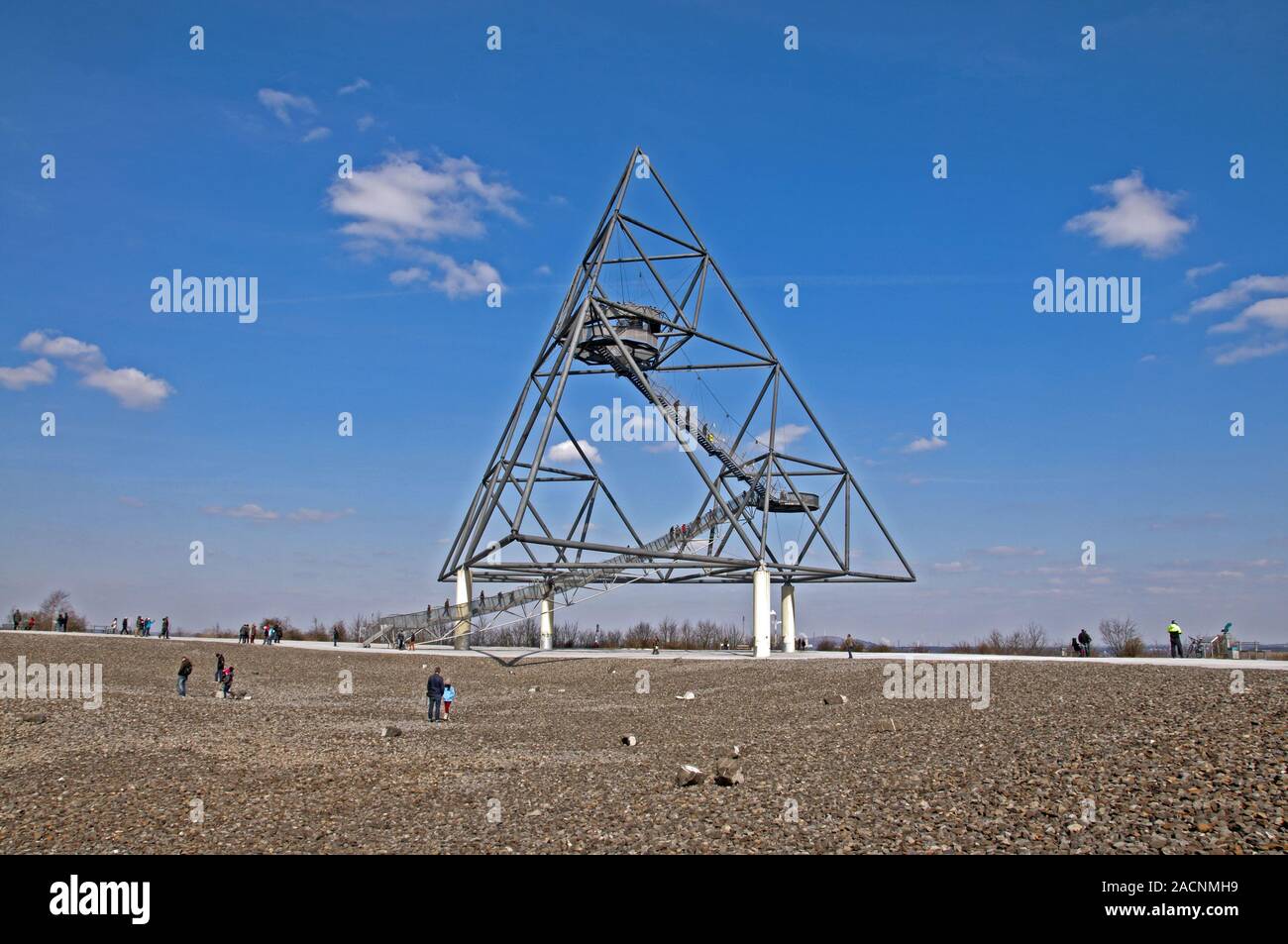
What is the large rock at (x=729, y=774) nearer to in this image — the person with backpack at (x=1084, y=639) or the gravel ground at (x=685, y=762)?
the gravel ground at (x=685, y=762)

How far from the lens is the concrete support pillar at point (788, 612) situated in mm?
39062

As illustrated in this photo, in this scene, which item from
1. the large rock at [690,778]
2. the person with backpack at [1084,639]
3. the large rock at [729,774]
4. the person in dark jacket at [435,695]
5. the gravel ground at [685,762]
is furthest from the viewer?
the person with backpack at [1084,639]

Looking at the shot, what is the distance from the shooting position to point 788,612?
3972 cm

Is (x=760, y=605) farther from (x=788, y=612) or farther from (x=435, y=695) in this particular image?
(x=435, y=695)

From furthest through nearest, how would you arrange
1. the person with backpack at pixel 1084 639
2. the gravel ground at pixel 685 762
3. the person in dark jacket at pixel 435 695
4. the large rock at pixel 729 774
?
the person with backpack at pixel 1084 639 < the person in dark jacket at pixel 435 695 < the large rock at pixel 729 774 < the gravel ground at pixel 685 762

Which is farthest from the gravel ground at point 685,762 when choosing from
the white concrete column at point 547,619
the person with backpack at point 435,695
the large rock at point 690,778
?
the white concrete column at point 547,619

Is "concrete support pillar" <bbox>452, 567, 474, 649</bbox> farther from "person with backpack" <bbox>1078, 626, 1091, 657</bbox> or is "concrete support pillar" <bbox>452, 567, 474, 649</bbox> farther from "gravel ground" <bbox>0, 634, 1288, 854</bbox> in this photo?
"person with backpack" <bbox>1078, 626, 1091, 657</bbox>

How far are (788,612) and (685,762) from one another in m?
25.8

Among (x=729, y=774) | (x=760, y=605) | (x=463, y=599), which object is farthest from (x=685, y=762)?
(x=463, y=599)

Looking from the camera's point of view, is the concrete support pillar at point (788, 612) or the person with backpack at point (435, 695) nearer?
the person with backpack at point (435, 695)

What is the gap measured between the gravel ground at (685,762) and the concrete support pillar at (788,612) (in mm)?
15283
